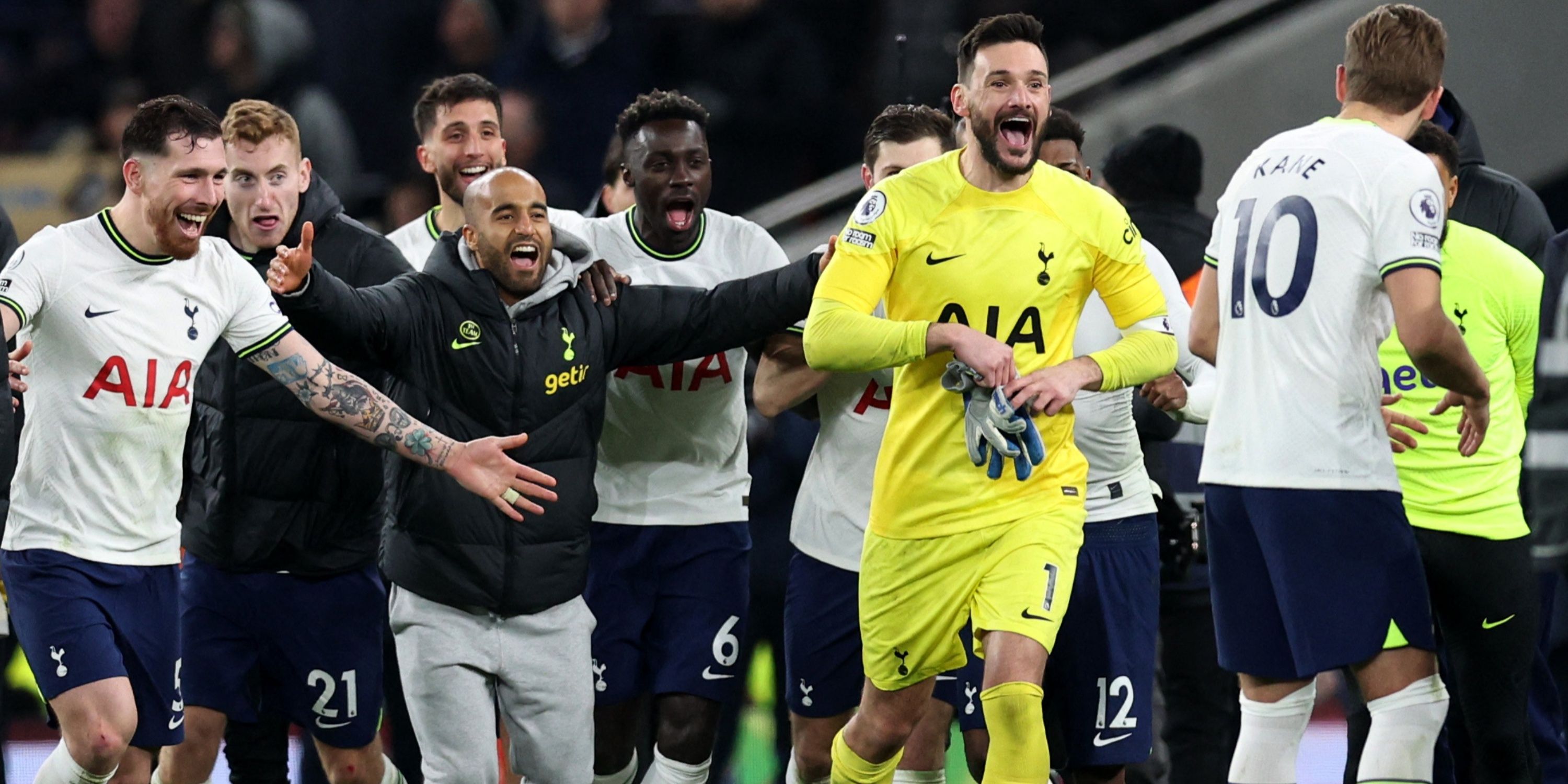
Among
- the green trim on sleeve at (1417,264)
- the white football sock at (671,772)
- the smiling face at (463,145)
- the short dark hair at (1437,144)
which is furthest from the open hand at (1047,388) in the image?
the smiling face at (463,145)

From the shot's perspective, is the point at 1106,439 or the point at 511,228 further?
the point at 1106,439

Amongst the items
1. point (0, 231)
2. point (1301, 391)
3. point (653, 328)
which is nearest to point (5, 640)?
point (0, 231)

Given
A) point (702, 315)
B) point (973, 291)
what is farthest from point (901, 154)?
point (973, 291)

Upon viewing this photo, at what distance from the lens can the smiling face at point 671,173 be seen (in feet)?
20.6

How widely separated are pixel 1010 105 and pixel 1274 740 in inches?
68.3

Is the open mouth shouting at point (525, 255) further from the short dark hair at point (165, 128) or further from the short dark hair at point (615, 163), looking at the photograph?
the short dark hair at point (615, 163)

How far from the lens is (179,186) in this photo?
5.52 metres

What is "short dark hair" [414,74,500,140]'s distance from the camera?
7027 mm

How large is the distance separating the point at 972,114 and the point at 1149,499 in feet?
4.19

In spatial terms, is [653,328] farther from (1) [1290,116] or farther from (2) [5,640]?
(1) [1290,116]

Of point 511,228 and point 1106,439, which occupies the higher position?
point 511,228

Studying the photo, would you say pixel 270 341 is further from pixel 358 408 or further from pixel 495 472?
pixel 495 472

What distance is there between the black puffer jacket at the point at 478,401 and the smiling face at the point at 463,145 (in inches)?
47.4

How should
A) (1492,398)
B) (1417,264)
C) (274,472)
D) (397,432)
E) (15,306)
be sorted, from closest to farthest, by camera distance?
(1417,264) → (15,306) → (397,432) → (1492,398) → (274,472)
